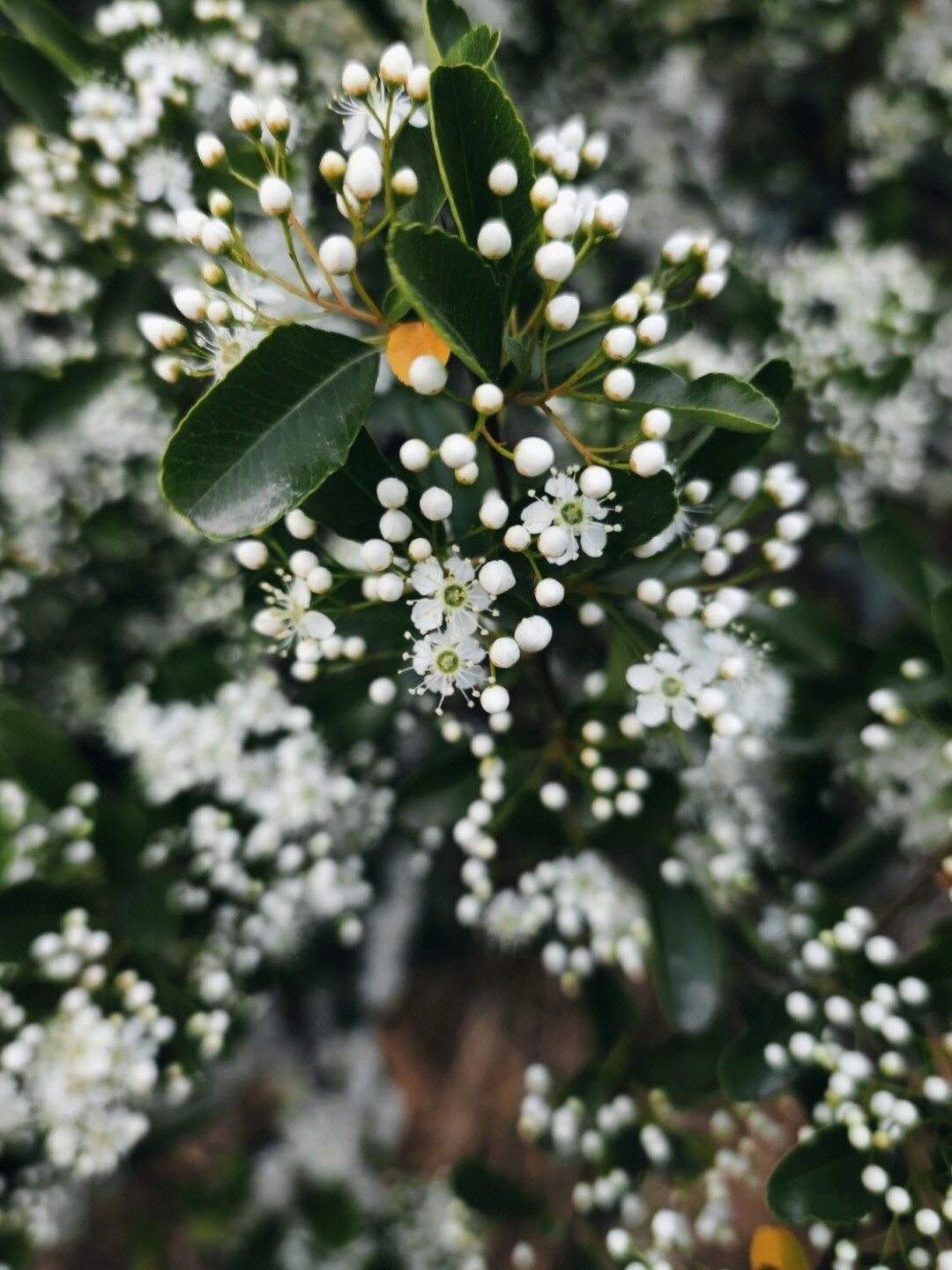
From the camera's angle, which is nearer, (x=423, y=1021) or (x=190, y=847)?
(x=190, y=847)

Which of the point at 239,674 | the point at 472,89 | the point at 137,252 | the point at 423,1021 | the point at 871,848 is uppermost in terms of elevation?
the point at 472,89

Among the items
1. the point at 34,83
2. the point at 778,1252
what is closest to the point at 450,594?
the point at 778,1252

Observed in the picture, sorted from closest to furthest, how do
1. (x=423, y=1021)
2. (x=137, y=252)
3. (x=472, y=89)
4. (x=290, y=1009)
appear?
(x=472, y=89)
(x=137, y=252)
(x=290, y=1009)
(x=423, y=1021)

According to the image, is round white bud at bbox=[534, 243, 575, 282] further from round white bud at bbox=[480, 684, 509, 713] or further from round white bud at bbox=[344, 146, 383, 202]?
round white bud at bbox=[480, 684, 509, 713]

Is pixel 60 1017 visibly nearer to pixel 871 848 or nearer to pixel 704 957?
pixel 704 957

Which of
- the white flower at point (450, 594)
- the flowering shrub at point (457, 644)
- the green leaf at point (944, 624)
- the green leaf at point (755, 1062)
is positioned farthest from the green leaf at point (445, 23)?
the green leaf at point (755, 1062)

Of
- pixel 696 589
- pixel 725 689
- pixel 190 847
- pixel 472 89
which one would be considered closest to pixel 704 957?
pixel 725 689

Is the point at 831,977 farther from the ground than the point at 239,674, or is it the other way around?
the point at 239,674
